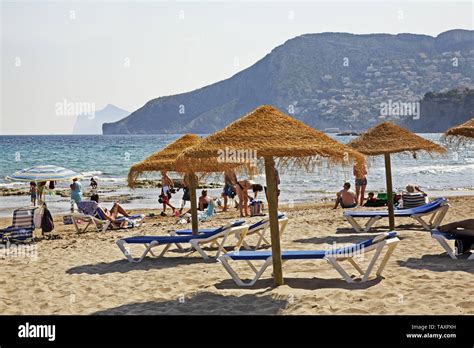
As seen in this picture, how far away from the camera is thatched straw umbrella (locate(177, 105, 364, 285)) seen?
6.20 meters

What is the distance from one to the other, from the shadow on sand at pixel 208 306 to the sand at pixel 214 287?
0.01 metres

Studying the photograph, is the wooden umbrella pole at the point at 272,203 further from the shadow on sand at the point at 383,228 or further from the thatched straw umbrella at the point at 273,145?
the shadow on sand at the point at 383,228

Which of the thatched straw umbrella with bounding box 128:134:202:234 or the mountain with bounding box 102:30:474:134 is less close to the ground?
the mountain with bounding box 102:30:474:134

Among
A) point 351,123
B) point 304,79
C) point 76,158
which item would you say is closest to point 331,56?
point 304,79

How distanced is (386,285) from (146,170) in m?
4.21

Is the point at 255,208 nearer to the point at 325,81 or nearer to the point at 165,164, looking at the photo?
the point at 165,164

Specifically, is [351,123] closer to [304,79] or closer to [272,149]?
[304,79]

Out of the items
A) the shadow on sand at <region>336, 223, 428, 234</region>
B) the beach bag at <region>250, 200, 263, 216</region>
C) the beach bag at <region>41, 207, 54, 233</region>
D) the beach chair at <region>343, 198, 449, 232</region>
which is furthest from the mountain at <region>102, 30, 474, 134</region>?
the beach chair at <region>343, 198, 449, 232</region>

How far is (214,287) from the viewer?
710cm

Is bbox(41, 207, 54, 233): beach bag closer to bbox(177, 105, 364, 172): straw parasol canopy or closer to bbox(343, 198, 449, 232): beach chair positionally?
bbox(343, 198, 449, 232): beach chair

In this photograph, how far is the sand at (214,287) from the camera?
601 cm

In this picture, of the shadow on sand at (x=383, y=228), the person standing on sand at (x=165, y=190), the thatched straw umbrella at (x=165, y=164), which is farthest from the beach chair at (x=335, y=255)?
the person standing on sand at (x=165, y=190)

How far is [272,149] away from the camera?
20.2 feet

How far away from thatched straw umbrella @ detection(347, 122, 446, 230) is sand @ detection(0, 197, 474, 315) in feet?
4.92
